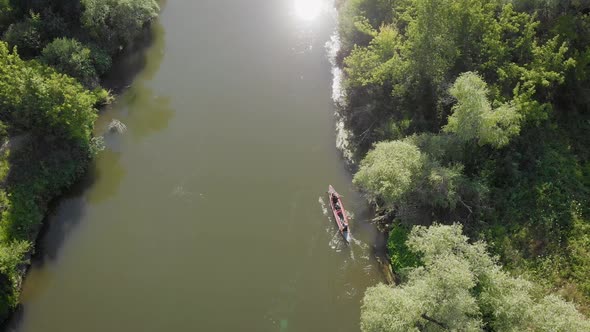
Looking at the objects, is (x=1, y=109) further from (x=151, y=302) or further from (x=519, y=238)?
(x=519, y=238)

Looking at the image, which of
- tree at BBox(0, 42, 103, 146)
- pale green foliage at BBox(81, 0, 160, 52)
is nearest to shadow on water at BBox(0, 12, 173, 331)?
pale green foliage at BBox(81, 0, 160, 52)

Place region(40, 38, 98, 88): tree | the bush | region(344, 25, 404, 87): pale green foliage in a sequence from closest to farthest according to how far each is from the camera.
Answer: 1. region(344, 25, 404, 87): pale green foliage
2. region(40, 38, 98, 88): tree
3. the bush

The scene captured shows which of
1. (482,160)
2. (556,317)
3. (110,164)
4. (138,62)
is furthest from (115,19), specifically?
(556,317)

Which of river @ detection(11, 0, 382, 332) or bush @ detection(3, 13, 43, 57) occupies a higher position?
bush @ detection(3, 13, 43, 57)

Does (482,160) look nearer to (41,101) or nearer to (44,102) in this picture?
(44,102)

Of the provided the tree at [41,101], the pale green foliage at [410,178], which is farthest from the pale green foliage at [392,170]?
the tree at [41,101]

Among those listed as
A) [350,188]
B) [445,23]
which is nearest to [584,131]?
[445,23]

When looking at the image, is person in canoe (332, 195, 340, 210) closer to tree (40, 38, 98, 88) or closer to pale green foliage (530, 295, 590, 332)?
pale green foliage (530, 295, 590, 332)
